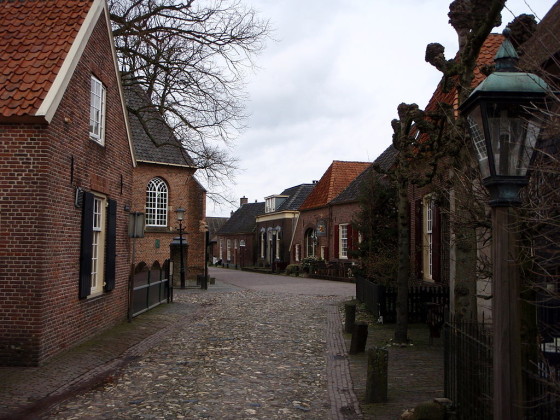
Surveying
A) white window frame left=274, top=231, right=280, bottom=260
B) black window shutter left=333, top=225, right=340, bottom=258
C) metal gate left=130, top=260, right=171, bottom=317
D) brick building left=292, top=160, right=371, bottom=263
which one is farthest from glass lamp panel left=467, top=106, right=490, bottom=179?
white window frame left=274, top=231, right=280, bottom=260

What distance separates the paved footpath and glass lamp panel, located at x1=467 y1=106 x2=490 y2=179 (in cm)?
388

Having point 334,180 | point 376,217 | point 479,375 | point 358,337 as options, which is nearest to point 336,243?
point 334,180

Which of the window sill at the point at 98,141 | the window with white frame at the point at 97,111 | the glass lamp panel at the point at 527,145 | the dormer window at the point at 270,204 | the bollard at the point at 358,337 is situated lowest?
the bollard at the point at 358,337

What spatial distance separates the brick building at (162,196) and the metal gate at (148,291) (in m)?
9.80

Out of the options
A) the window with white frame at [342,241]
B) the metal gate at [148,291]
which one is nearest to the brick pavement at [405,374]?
the metal gate at [148,291]

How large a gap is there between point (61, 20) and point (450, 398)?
930 centimetres

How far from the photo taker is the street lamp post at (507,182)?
138 inches

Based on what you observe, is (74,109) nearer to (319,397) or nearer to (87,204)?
(87,204)

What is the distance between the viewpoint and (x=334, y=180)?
37312mm

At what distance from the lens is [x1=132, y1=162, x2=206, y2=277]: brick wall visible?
94.1 feet

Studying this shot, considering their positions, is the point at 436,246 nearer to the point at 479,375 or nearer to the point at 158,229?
the point at 479,375

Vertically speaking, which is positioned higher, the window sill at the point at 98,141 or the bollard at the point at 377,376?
the window sill at the point at 98,141

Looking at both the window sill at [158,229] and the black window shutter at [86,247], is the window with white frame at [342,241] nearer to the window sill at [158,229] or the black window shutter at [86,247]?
the window sill at [158,229]

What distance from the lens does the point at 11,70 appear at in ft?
31.2
